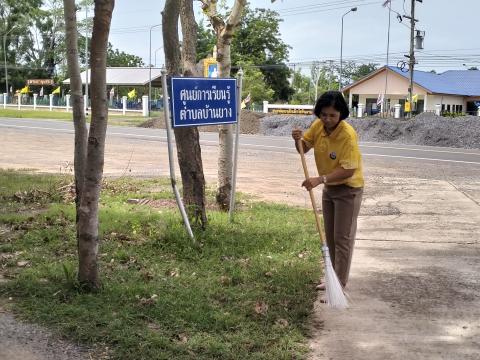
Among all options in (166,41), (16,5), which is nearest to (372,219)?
(166,41)

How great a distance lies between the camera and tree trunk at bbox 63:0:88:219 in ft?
17.5

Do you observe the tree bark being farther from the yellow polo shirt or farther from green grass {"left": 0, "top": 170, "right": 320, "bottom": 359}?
the yellow polo shirt

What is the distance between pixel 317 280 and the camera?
5191 millimetres

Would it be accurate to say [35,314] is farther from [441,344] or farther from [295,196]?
[295,196]

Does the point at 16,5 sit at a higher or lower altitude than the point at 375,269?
higher

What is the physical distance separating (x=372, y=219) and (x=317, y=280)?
3235 millimetres

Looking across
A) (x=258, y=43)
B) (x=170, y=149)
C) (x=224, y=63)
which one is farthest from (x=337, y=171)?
(x=258, y=43)

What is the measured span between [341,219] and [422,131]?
24.9 metres

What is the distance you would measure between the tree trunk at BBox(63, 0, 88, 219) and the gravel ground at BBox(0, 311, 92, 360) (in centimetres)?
158

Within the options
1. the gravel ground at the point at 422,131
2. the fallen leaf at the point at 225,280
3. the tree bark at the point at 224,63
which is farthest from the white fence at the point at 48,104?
the fallen leaf at the point at 225,280

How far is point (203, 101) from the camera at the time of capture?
635 cm

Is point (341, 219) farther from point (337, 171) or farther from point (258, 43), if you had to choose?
point (258, 43)

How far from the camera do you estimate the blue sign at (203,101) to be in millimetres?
5934

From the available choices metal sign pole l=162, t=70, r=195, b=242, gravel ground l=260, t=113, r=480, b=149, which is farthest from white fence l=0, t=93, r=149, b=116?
metal sign pole l=162, t=70, r=195, b=242
